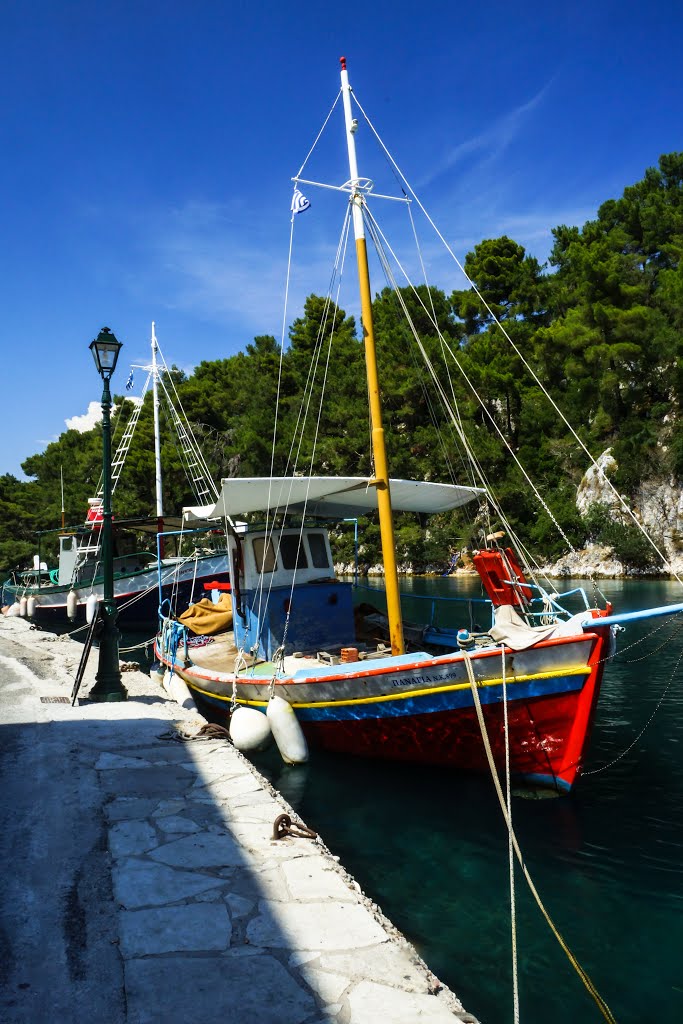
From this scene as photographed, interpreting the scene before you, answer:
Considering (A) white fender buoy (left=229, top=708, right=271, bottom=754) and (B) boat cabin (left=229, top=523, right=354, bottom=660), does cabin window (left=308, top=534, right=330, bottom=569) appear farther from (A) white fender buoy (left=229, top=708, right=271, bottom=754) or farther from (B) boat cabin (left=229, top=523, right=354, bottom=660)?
(A) white fender buoy (left=229, top=708, right=271, bottom=754)

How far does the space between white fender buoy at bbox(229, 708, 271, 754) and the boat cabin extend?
1.68 m

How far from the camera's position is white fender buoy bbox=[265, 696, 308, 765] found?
9109 millimetres

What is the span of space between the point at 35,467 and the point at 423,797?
80.8m

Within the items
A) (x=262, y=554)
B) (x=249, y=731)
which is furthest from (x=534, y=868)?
(x=262, y=554)

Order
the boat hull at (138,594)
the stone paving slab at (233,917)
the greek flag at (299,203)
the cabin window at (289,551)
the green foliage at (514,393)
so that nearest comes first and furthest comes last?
the stone paving slab at (233,917) < the greek flag at (299,203) < the cabin window at (289,551) < the boat hull at (138,594) < the green foliage at (514,393)

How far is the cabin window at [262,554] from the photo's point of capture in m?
11.4

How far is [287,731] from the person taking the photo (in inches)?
357

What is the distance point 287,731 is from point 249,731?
497mm

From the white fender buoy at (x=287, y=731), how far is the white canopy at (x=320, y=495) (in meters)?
2.72

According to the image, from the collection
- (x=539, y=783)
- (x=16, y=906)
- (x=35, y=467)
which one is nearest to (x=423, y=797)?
(x=539, y=783)

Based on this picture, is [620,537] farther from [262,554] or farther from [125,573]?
[262,554]

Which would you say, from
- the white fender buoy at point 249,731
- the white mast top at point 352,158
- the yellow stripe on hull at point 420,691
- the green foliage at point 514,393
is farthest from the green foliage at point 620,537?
the white fender buoy at point 249,731

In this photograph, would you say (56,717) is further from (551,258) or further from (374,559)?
(551,258)

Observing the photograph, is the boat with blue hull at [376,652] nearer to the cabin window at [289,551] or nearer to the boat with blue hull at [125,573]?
the cabin window at [289,551]
